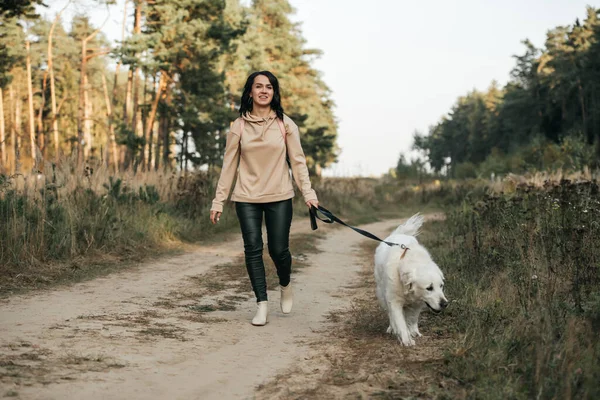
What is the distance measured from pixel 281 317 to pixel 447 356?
2399mm

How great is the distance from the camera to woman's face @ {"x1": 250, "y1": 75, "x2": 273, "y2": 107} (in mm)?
5484

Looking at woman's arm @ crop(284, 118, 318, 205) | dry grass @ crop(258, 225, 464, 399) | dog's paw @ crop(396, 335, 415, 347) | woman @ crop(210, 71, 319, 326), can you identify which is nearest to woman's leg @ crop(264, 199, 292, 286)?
woman @ crop(210, 71, 319, 326)

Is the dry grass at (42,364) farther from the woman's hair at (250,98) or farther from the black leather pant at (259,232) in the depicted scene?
the woman's hair at (250,98)

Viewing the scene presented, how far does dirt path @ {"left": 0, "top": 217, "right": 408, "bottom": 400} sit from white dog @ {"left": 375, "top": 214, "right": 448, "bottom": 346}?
2.59ft

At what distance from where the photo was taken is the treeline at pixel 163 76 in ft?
74.5

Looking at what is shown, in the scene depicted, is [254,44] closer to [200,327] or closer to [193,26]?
[193,26]

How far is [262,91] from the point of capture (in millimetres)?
5484

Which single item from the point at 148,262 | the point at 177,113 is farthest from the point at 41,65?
the point at 148,262

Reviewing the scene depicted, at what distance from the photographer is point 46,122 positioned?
51.2 m

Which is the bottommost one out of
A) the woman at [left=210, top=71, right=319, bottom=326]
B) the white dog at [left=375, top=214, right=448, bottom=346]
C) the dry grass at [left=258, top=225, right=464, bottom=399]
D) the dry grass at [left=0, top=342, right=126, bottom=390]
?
the dry grass at [left=258, top=225, right=464, bottom=399]

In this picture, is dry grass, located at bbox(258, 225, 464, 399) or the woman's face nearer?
dry grass, located at bbox(258, 225, 464, 399)

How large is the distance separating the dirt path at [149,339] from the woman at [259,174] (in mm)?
698

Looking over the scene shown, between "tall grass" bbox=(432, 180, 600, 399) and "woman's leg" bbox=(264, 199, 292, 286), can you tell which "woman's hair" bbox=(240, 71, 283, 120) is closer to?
"woman's leg" bbox=(264, 199, 292, 286)

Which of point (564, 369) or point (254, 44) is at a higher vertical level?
point (254, 44)
